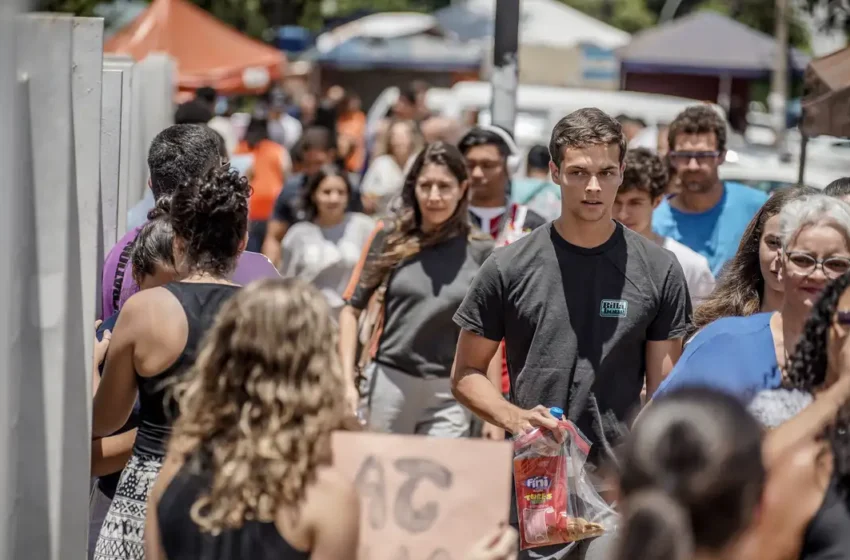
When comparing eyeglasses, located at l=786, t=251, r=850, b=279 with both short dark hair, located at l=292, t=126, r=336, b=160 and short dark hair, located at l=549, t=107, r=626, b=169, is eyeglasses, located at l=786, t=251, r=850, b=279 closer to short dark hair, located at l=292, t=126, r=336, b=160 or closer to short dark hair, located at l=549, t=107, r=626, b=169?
short dark hair, located at l=549, t=107, r=626, b=169

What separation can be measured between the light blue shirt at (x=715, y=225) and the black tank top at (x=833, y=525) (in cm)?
436

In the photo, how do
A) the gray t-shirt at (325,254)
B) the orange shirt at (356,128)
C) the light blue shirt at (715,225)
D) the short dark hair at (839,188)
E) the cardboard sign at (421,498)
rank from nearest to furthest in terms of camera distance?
the cardboard sign at (421,498) → the short dark hair at (839,188) → the light blue shirt at (715,225) → the gray t-shirt at (325,254) → the orange shirt at (356,128)

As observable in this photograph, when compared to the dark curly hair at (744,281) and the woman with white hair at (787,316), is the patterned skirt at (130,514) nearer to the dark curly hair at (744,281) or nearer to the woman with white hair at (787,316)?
the woman with white hair at (787,316)

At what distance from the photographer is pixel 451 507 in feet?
10.0

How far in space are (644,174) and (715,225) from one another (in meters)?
0.91

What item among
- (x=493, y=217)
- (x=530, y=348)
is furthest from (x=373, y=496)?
(x=493, y=217)

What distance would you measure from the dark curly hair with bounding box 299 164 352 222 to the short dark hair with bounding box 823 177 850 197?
4061 mm

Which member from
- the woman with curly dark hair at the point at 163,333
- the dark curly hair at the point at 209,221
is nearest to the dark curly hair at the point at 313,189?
the woman with curly dark hair at the point at 163,333

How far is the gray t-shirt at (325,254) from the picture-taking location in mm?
8289

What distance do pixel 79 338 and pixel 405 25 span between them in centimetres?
2969

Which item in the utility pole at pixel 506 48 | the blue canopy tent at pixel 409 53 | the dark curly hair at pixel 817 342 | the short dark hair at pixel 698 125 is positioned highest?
the blue canopy tent at pixel 409 53

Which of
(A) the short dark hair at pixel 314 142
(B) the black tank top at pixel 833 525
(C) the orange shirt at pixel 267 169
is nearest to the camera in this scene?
(B) the black tank top at pixel 833 525

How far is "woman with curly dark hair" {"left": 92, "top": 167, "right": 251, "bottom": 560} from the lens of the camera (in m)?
3.66

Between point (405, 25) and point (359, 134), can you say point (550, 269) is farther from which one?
point (405, 25)
